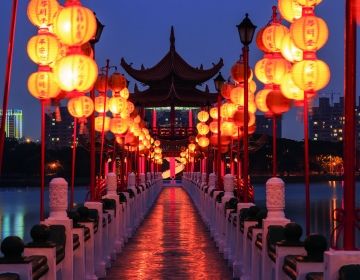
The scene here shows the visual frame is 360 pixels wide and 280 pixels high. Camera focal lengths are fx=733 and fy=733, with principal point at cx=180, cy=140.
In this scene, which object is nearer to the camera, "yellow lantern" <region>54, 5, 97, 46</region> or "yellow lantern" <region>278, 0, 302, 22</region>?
"yellow lantern" <region>278, 0, 302, 22</region>

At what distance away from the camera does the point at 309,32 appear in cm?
800

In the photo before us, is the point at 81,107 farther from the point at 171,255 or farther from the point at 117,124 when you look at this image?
the point at 117,124

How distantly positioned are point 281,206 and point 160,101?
52.4 meters

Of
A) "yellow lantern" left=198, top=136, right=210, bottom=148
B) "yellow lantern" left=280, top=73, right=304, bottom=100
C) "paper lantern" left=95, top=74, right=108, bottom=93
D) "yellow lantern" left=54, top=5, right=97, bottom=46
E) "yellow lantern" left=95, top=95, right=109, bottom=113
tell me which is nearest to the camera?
"yellow lantern" left=54, top=5, right=97, bottom=46

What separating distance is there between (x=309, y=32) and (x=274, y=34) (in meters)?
2.98

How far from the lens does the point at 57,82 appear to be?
10055mm

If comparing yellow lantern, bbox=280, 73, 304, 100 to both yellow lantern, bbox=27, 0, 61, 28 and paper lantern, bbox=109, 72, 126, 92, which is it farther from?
paper lantern, bbox=109, 72, 126, 92

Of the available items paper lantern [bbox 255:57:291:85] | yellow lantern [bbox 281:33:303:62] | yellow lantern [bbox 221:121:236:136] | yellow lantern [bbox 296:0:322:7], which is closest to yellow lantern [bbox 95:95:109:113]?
yellow lantern [bbox 221:121:236:136]

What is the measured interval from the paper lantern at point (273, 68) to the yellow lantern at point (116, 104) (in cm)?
812

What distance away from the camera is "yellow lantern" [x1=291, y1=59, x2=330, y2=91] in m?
8.30

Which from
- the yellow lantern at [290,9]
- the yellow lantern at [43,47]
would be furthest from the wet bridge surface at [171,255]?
the yellow lantern at [290,9]

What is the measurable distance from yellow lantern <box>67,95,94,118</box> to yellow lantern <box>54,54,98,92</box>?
9.04 feet

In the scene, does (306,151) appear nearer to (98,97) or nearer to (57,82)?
(57,82)

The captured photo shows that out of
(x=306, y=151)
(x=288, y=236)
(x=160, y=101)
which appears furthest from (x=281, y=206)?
(x=160, y=101)
